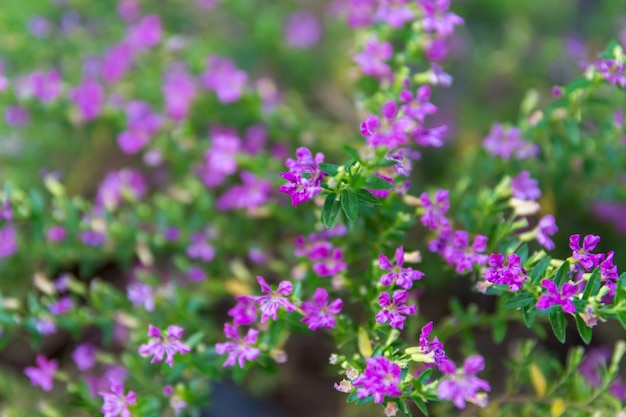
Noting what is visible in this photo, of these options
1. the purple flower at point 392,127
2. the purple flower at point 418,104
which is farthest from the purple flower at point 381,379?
the purple flower at point 418,104

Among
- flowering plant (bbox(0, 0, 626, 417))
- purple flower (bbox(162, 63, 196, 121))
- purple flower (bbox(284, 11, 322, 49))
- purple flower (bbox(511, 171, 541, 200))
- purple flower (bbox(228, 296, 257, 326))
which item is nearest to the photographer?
flowering plant (bbox(0, 0, 626, 417))

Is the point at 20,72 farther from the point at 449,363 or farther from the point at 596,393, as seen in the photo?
the point at 596,393

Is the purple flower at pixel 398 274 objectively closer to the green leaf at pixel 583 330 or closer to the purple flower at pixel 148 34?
the green leaf at pixel 583 330

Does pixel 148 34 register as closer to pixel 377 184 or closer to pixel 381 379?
pixel 377 184

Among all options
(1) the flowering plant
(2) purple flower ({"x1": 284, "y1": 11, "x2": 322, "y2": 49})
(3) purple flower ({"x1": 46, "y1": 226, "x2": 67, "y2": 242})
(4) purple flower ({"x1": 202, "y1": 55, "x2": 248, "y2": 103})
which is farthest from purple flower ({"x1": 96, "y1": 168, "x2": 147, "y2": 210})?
(2) purple flower ({"x1": 284, "y1": 11, "x2": 322, "y2": 49})

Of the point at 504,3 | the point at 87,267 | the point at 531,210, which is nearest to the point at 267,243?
the point at 87,267

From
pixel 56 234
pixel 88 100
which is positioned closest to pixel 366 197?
pixel 56 234

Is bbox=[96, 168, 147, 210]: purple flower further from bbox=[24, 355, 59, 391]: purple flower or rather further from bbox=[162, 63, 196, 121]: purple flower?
bbox=[24, 355, 59, 391]: purple flower
